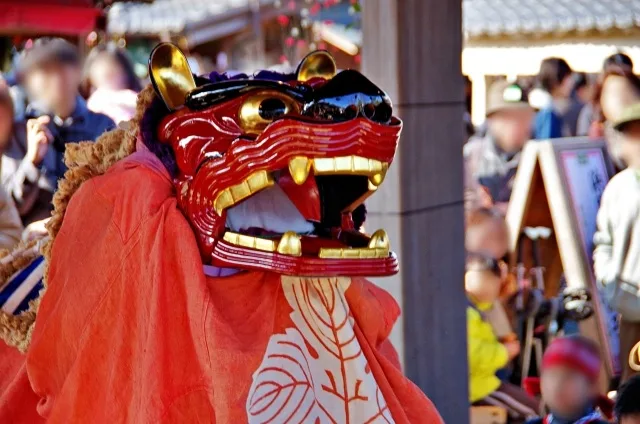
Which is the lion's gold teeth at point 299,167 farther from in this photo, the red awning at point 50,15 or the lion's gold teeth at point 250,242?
the red awning at point 50,15

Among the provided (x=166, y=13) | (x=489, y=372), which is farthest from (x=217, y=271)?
(x=166, y=13)

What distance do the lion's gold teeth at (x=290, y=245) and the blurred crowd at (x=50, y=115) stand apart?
2776 millimetres

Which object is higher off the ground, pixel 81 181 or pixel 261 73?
pixel 261 73

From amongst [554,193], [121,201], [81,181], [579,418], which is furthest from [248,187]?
[554,193]

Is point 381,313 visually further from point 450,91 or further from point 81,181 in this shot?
point 450,91

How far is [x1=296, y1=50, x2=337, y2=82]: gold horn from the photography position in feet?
7.98

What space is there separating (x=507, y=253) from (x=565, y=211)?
0.37m

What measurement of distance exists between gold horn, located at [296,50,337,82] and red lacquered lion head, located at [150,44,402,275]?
2.6 inches

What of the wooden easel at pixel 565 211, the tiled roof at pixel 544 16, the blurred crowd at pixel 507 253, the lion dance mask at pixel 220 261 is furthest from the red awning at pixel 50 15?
the lion dance mask at pixel 220 261

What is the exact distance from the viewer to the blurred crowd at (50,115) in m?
5.09

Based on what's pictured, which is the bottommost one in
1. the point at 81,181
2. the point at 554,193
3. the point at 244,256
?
the point at 244,256

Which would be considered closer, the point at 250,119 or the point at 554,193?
the point at 250,119

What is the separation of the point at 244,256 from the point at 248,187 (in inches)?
5.2

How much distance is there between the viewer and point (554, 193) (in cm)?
537
